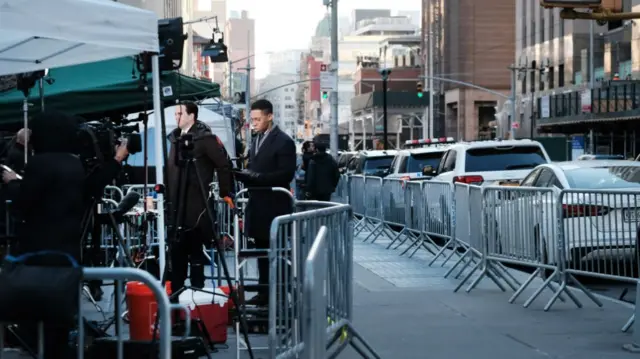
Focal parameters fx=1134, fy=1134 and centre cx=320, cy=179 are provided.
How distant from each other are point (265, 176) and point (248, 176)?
159 millimetres

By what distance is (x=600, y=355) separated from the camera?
9477mm

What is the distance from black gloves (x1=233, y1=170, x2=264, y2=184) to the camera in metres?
10.3

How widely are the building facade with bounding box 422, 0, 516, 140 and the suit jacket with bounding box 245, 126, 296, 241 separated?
96.6 metres

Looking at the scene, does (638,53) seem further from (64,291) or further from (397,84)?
(397,84)

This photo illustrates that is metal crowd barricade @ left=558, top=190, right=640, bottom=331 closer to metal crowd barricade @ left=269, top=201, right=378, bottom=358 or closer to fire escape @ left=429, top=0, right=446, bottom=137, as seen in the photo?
metal crowd barricade @ left=269, top=201, right=378, bottom=358

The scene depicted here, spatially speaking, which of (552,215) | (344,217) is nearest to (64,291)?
(344,217)

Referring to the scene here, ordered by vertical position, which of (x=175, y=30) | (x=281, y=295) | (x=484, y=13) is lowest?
(x=281, y=295)

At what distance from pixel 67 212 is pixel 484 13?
4200 inches

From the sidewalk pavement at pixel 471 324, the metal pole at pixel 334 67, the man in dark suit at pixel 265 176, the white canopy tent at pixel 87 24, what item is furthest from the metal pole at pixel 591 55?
the white canopy tent at pixel 87 24

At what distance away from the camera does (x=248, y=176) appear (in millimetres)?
10305

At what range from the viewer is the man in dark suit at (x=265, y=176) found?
33.4 feet

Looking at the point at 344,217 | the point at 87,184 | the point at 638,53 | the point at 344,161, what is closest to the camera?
the point at 87,184

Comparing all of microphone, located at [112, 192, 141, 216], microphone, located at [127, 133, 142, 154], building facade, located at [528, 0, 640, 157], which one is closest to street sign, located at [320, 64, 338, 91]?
building facade, located at [528, 0, 640, 157]

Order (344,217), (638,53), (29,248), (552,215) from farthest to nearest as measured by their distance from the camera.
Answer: (638,53), (552,215), (344,217), (29,248)
